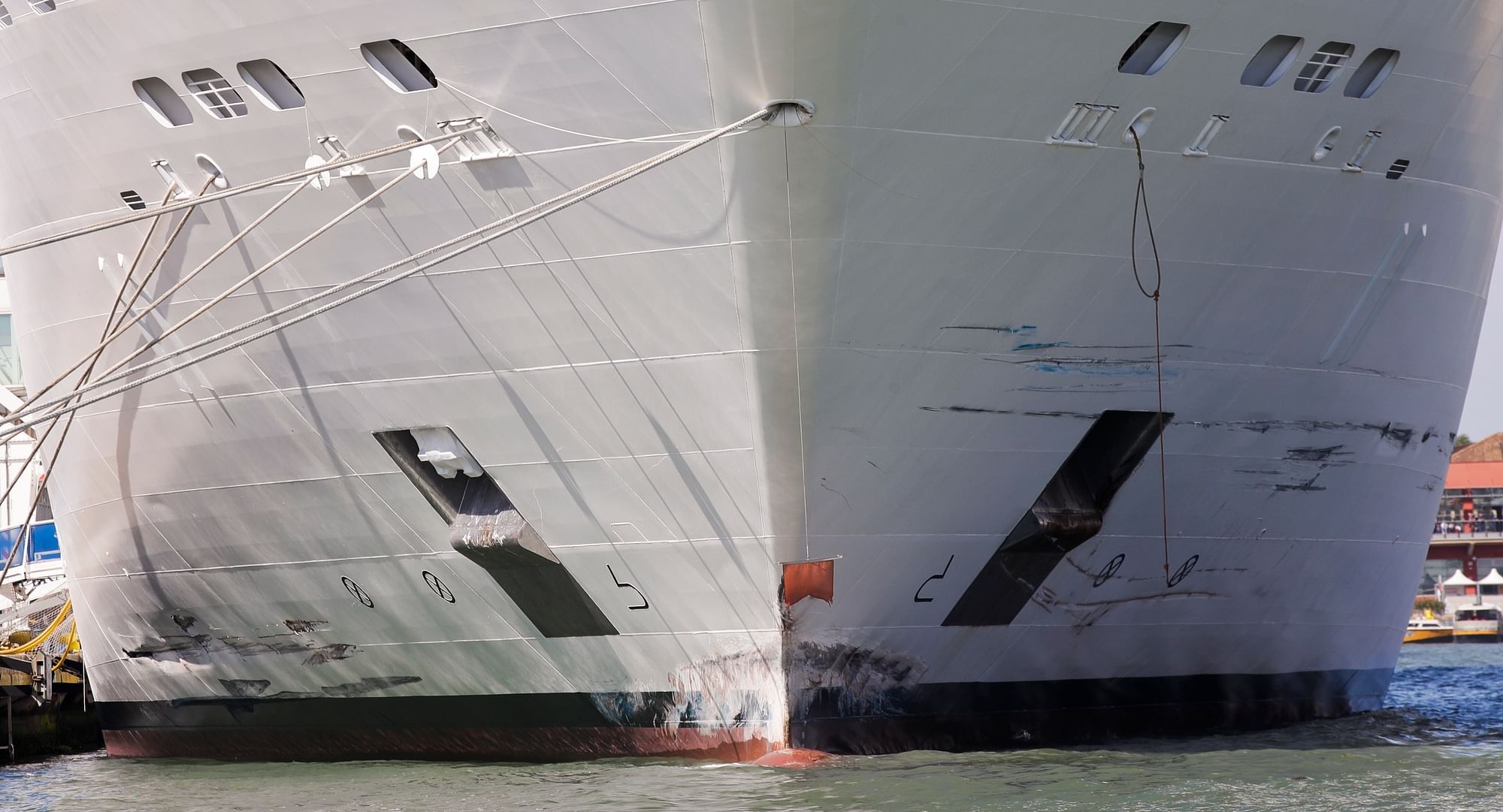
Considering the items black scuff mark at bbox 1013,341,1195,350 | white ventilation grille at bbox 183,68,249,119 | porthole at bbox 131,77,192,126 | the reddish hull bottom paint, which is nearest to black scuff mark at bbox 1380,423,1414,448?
black scuff mark at bbox 1013,341,1195,350

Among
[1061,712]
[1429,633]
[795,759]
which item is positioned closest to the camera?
[795,759]

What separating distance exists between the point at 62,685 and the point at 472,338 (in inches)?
447

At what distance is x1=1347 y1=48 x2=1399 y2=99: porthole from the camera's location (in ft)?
36.3

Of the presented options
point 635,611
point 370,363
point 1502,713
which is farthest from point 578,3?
point 1502,713

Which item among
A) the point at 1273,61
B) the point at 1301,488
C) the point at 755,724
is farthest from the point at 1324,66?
the point at 755,724

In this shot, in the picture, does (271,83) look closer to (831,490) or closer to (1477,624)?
(831,490)

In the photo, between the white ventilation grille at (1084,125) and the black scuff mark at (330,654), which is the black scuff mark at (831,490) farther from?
the black scuff mark at (330,654)

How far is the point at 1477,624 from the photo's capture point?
187 ft

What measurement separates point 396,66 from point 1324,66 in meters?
5.85

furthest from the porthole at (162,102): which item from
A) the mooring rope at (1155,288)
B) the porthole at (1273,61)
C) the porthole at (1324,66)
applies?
the porthole at (1324,66)

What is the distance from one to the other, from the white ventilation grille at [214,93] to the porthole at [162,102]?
0.30 meters

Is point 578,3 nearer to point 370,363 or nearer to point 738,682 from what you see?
point 370,363

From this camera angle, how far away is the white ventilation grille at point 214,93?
436 inches

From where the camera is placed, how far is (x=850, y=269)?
1009cm
